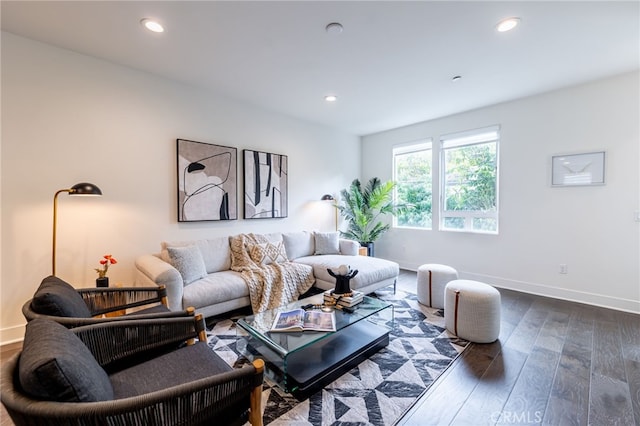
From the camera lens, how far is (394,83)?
3.20 meters

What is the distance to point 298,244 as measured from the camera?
3975 mm

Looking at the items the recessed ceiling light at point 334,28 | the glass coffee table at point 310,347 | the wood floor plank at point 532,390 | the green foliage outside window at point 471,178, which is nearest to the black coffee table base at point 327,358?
the glass coffee table at point 310,347

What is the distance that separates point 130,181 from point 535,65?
14.5 ft

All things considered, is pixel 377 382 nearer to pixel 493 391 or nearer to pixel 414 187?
pixel 493 391

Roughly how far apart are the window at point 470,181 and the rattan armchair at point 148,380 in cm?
409

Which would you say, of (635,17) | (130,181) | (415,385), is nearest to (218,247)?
(130,181)

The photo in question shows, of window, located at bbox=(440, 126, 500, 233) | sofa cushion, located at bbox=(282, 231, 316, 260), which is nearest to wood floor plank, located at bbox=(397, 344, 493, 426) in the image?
sofa cushion, located at bbox=(282, 231, 316, 260)

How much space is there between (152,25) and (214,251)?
87.6 inches

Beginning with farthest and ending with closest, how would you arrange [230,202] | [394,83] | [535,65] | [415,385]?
1. [230,202]
2. [394,83]
3. [535,65]
4. [415,385]

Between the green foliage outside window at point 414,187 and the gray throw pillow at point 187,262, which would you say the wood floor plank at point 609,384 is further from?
the gray throw pillow at point 187,262

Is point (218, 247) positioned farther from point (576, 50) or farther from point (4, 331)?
point (576, 50)

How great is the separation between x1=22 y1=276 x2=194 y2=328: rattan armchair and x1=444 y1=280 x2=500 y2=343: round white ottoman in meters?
2.23

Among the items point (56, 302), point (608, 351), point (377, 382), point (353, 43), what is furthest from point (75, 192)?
→ point (608, 351)

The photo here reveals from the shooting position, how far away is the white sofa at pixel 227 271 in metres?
2.44
